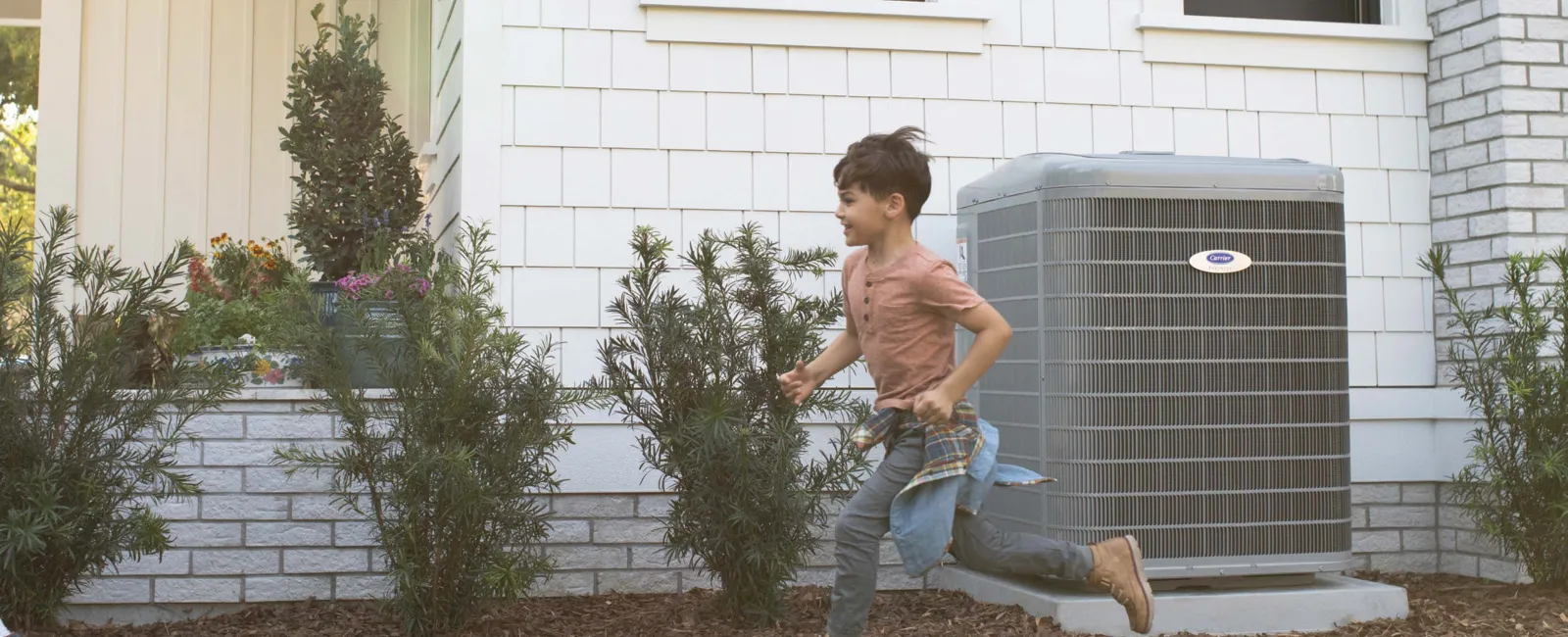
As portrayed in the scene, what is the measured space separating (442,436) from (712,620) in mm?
1024

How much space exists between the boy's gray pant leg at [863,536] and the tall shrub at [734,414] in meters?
0.51

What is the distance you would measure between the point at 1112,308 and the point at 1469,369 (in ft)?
5.41

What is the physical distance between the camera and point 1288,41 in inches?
208

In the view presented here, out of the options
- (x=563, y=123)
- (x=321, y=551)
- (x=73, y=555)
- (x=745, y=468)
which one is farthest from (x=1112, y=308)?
(x=73, y=555)

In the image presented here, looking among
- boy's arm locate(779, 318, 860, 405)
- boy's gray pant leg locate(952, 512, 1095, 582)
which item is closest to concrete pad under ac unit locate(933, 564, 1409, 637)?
boy's gray pant leg locate(952, 512, 1095, 582)

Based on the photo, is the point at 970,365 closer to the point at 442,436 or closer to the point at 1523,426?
the point at 442,436

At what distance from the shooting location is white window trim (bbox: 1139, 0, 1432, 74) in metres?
5.20

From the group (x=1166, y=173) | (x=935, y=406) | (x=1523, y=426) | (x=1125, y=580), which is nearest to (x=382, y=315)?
(x=935, y=406)

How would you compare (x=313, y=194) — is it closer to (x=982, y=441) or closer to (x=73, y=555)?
(x=73, y=555)

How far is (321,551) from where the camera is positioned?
4.58m

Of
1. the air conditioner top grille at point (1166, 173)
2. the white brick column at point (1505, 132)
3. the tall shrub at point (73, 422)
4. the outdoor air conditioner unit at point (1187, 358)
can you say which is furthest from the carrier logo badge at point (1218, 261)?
the tall shrub at point (73, 422)

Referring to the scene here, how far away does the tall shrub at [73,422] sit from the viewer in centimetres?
374

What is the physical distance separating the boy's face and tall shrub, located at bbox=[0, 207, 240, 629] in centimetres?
189

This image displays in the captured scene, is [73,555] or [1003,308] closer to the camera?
[73,555]
